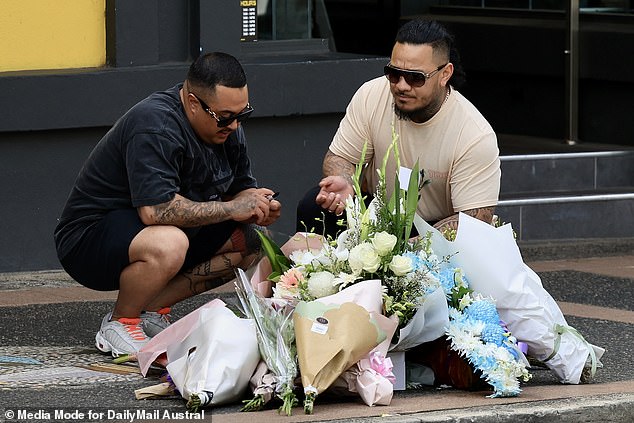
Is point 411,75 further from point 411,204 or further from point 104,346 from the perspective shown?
point 104,346

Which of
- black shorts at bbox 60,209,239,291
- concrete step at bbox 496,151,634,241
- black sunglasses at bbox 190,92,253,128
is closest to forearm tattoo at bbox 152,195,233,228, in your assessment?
black shorts at bbox 60,209,239,291

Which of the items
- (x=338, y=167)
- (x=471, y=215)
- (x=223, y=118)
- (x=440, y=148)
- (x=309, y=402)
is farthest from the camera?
(x=338, y=167)

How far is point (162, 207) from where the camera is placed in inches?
207

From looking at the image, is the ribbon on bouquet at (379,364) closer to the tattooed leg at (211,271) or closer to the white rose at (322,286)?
the white rose at (322,286)

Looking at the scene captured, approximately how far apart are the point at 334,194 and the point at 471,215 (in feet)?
1.83

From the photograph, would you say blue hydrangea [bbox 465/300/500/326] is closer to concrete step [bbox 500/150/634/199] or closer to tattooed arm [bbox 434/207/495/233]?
tattooed arm [bbox 434/207/495/233]

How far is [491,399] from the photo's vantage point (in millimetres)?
4863

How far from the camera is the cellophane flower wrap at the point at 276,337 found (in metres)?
4.61

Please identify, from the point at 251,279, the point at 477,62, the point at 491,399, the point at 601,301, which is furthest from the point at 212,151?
the point at 477,62

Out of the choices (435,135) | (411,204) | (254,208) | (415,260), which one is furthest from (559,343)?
(254,208)

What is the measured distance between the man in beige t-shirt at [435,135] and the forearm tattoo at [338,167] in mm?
75

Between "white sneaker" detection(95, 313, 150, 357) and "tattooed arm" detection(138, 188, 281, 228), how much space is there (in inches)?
17.5

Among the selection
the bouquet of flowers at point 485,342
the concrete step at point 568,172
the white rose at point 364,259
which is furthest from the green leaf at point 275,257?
the concrete step at point 568,172

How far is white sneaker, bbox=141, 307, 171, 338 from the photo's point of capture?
5551 mm
